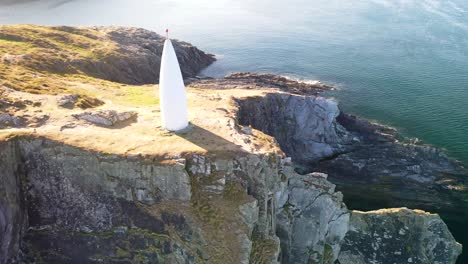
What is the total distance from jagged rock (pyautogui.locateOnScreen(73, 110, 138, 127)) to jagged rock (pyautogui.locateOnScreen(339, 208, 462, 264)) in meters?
19.3

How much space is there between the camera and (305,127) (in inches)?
1988

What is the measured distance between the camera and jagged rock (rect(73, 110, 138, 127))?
95.5ft

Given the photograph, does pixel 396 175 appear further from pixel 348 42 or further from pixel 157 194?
pixel 348 42

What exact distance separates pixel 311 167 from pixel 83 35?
3856 centimetres

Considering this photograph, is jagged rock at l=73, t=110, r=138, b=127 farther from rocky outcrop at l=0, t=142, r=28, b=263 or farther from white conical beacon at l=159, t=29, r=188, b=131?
rocky outcrop at l=0, t=142, r=28, b=263

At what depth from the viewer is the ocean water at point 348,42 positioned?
193 ft

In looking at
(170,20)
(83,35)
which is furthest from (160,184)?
(170,20)

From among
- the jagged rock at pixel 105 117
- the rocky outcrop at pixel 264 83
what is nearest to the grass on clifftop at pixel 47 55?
the jagged rock at pixel 105 117

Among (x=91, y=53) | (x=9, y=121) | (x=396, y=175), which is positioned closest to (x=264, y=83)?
(x=396, y=175)

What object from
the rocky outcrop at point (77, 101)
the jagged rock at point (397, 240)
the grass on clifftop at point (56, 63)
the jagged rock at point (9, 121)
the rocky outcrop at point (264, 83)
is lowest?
the jagged rock at point (397, 240)

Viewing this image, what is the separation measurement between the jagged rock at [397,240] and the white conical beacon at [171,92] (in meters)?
16.2

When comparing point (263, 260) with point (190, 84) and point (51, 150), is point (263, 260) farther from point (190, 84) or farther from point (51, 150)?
point (190, 84)

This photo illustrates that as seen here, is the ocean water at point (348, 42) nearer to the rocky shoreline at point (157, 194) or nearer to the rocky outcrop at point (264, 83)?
the rocky outcrop at point (264, 83)

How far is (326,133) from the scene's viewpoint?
167 ft
